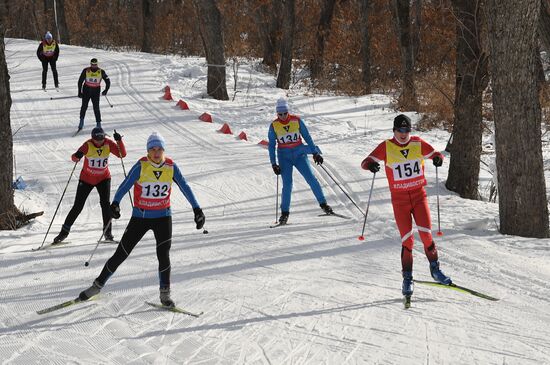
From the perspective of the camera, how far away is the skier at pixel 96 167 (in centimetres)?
882

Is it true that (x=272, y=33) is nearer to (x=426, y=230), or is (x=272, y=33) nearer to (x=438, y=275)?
(x=426, y=230)

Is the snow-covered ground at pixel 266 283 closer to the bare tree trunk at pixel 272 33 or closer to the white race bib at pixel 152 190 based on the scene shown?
the white race bib at pixel 152 190

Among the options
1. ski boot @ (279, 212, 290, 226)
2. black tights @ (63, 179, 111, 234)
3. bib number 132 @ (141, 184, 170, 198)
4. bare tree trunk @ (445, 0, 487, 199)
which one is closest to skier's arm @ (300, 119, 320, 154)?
ski boot @ (279, 212, 290, 226)

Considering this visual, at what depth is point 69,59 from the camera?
26.9m

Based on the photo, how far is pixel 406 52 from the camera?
1986 cm

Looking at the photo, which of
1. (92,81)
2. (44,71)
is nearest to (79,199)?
(92,81)

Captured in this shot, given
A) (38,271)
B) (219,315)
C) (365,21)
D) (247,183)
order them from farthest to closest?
(365,21) < (247,183) < (38,271) < (219,315)

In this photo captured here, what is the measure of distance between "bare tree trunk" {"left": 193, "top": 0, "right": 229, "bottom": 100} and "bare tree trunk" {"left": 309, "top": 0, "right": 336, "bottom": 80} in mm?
6421

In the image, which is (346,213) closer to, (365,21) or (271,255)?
(271,255)

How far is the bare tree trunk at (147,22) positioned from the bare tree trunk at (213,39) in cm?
1414

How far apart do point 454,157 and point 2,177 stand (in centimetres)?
747

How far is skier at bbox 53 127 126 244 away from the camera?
28.9 feet

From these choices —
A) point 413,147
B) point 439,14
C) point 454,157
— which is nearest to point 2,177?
point 413,147

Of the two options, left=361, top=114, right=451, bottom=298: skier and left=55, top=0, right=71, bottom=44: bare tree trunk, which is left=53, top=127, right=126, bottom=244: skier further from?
left=55, top=0, right=71, bottom=44: bare tree trunk
